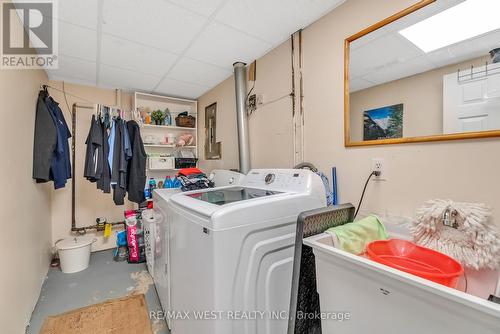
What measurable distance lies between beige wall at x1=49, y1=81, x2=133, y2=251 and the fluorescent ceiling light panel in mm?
3404

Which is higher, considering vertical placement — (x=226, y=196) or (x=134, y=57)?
(x=134, y=57)

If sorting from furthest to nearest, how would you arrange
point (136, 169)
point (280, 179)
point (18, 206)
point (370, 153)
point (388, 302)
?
point (136, 169) < point (18, 206) < point (280, 179) < point (370, 153) < point (388, 302)

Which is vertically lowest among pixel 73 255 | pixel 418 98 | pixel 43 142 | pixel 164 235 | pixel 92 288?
pixel 92 288

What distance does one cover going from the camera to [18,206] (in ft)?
5.21

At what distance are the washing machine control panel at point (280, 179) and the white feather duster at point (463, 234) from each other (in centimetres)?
57

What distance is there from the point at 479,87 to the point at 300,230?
40.0 inches

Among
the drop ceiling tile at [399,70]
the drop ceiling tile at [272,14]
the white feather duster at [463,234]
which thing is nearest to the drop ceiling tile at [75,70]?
the drop ceiling tile at [272,14]

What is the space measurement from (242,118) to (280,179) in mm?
1065

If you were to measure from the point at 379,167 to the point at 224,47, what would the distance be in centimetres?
164

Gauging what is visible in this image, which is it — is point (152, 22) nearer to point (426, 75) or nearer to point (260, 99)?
point (260, 99)

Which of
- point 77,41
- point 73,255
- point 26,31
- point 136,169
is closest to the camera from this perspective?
point 26,31

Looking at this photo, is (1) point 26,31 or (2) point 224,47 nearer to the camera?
(1) point 26,31

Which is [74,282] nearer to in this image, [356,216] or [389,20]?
[356,216]

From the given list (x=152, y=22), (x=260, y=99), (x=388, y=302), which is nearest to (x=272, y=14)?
(x=260, y=99)
